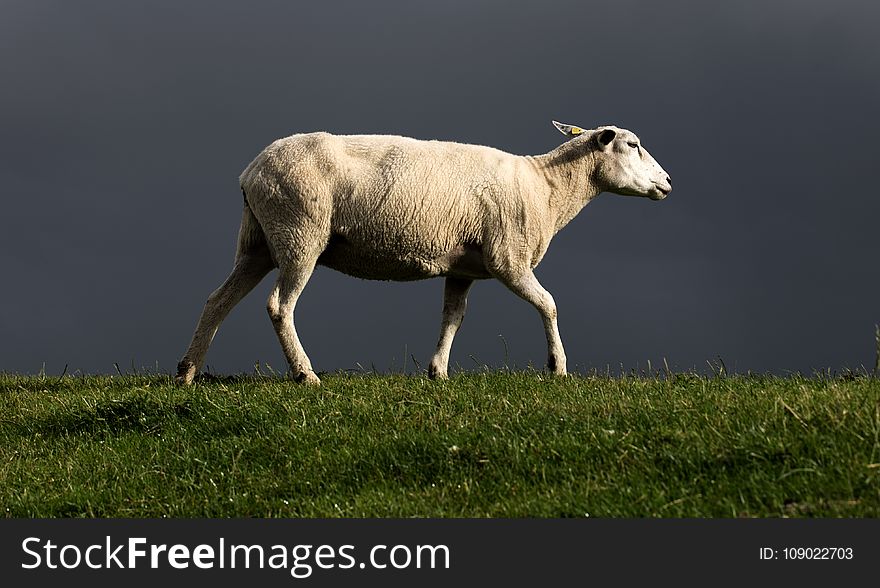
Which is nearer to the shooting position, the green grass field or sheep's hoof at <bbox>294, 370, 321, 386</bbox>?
the green grass field

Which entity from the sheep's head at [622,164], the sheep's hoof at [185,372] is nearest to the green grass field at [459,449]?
the sheep's hoof at [185,372]

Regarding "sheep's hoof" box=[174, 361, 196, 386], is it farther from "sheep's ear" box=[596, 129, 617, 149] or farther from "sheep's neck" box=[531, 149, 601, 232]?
"sheep's ear" box=[596, 129, 617, 149]

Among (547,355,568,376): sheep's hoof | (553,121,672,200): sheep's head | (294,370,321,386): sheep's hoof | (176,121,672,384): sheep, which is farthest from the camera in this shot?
(553,121,672,200): sheep's head

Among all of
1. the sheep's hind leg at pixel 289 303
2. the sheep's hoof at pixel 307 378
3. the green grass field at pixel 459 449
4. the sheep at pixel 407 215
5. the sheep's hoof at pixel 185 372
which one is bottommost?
the green grass field at pixel 459 449

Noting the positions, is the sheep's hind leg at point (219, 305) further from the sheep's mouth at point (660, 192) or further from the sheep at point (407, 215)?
the sheep's mouth at point (660, 192)

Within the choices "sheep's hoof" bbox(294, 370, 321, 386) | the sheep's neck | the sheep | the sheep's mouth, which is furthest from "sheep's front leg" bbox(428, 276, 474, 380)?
the sheep's mouth

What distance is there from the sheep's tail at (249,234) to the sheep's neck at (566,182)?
3819 mm

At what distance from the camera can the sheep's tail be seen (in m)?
13.2

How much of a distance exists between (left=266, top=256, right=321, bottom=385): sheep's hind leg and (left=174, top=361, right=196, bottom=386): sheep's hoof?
165 centimetres

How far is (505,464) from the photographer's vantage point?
7984 mm

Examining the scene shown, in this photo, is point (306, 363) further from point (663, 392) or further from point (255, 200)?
point (663, 392)

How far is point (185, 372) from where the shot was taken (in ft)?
43.9

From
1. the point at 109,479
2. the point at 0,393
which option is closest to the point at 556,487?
the point at 109,479

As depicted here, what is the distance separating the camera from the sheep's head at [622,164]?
45.2 feet
